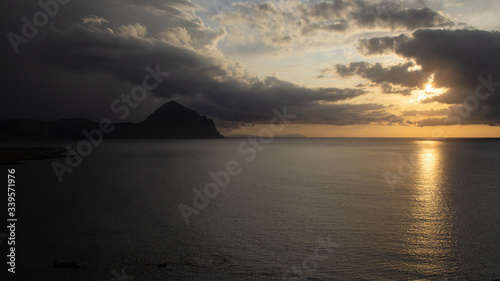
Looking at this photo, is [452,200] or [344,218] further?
[452,200]

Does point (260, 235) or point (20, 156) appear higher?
point (20, 156)

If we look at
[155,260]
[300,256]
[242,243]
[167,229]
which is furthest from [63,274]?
[300,256]

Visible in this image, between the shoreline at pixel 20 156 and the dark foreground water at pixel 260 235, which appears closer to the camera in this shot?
the dark foreground water at pixel 260 235

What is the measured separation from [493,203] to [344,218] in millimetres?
19635

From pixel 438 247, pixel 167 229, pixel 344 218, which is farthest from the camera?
pixel 344 218

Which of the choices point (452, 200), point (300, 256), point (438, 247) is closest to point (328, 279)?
point (300, 256)

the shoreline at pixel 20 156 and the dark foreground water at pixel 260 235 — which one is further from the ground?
the shoreline at pixel 20 156

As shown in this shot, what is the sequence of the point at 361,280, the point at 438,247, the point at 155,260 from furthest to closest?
the point at 438,247, the point at 155,260, the point at 361,280

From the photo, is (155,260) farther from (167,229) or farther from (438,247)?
(438,247)

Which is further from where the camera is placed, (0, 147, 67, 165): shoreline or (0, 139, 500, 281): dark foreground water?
(0, 147, 67, 165): shoreline

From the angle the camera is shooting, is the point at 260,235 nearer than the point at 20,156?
Yes

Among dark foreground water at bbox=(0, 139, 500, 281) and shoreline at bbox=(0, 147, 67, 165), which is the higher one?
shoreline at bbox=(0, 147, 67, 165)

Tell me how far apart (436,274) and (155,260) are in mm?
15587

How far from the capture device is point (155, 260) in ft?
55.3
